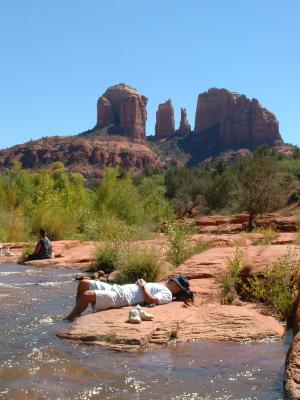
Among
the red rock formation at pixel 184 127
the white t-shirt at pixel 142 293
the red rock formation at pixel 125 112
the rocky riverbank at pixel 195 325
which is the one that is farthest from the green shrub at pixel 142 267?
the red rock formation at pixel 184 127

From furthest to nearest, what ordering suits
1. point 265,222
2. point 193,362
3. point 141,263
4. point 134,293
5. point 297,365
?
point 265,222, point 141,263, point 134,293, point 193,362, point 297,365

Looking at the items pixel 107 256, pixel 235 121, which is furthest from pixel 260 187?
pixel 235 121

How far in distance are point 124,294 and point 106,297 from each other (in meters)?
0.35

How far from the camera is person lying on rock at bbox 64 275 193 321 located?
26.9ft

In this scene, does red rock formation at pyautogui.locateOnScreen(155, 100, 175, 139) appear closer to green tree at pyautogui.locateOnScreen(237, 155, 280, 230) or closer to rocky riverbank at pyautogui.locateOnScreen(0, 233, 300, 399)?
green tree at pyautogui.locateOnScreen(237, 155, 280, 230)

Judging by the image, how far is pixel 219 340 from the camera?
6922mm

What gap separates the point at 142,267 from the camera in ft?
38.0

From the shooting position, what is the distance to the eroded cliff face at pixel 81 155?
105000mm

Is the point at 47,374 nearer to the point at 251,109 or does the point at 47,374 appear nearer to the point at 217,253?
the point at 217,253

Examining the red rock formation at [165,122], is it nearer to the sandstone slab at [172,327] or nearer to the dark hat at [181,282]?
the dark hat at [181,282]

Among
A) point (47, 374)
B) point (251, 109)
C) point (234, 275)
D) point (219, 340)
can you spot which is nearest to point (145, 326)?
point (219, 340)

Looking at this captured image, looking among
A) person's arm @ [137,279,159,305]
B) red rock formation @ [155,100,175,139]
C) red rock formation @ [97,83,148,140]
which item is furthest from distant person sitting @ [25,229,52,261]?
red rock formation @ [155,100,175,139]

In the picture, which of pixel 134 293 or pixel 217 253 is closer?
pixel 134 293

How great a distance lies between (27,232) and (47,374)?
68.3 ft
